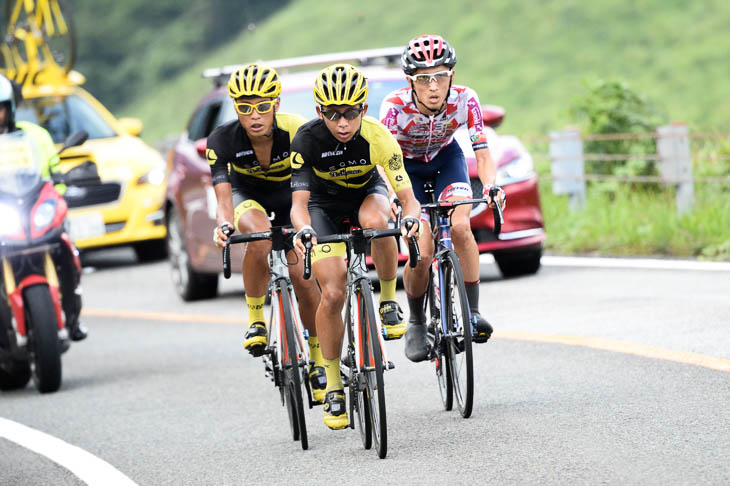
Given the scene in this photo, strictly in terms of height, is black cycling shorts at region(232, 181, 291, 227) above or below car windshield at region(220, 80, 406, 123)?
below

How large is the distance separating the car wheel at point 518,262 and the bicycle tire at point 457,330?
18.4 feet

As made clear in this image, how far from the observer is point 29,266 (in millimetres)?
9734

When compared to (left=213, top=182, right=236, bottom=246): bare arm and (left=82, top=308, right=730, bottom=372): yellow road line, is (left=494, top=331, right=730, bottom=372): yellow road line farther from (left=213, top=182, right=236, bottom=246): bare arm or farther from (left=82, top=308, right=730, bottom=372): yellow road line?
(left=213, top=182, right=236, bottom=246): bare arm

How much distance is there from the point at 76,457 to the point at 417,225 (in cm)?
231

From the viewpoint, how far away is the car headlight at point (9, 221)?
974 cm

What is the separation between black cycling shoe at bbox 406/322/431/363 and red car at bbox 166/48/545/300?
4.12 metres

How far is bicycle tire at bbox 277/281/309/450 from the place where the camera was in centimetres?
730

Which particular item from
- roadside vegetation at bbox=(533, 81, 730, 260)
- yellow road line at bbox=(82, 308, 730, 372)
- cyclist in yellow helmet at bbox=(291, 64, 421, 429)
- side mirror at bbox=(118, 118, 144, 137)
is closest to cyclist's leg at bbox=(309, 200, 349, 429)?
cyclist in yellow helmet at bbox=(291, 64, 421, 429)

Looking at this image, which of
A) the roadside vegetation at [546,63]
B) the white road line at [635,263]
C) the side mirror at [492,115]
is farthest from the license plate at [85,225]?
the side mirror at [492,115]

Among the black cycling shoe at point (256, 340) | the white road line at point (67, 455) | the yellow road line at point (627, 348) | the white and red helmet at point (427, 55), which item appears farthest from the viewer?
the yellow road line at point (627, 348)

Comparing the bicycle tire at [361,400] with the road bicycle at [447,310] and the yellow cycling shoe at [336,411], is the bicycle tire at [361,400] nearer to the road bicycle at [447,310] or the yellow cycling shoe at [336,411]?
the yellow cycling shoe at [336,411]

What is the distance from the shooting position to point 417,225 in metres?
7.00

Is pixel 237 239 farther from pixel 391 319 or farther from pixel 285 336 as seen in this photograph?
pixel 391 319

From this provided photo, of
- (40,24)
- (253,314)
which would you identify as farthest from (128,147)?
(253,314)
